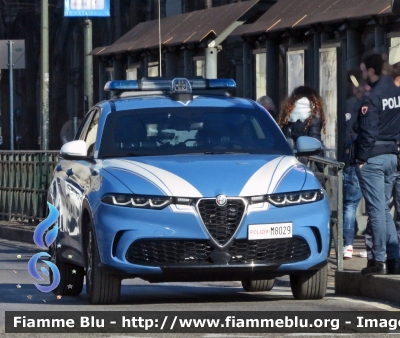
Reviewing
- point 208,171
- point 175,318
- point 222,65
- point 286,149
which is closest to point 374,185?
point 286,149

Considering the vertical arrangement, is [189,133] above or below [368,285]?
above

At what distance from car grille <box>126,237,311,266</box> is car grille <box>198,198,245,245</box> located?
84mm

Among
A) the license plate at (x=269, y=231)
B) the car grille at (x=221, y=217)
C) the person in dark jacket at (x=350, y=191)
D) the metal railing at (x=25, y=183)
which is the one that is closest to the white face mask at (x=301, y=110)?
the person in dark jacket at (x=350, y=191)

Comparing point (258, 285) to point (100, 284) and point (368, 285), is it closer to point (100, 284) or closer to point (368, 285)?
point (368, 285)

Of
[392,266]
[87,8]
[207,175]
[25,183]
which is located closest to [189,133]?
[207,175]

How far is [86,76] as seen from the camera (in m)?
24.2

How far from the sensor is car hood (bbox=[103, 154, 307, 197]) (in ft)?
32.6

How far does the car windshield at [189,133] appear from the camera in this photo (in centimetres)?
1099

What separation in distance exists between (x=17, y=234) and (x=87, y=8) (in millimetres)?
5181

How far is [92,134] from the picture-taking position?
38.1ft

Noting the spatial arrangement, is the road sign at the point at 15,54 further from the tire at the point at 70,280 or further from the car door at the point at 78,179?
the tire at the point at 70,280

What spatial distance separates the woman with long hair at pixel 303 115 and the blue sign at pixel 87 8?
370 inches

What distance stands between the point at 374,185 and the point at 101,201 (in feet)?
7.80

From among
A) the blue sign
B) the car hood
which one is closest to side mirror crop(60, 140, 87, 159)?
the car hood
